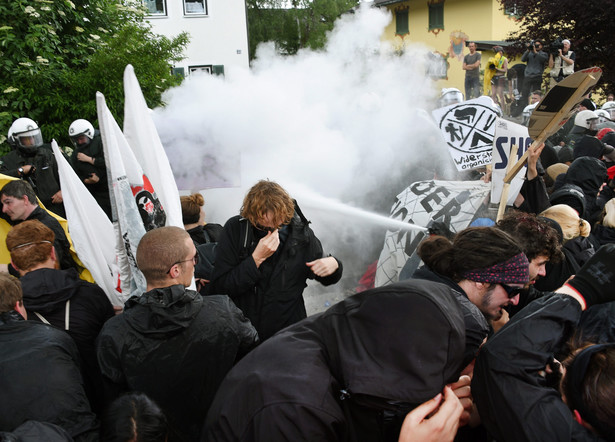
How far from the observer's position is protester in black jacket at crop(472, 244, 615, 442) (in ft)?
4.65

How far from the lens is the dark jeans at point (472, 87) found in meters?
14.0

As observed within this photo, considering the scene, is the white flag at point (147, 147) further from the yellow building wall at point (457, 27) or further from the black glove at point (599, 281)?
the yellow building wall at point (457, 27)

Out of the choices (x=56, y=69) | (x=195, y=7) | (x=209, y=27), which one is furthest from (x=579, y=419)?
(x=195, y=7)

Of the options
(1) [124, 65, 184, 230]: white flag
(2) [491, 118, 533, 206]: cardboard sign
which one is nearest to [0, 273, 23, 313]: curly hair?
(1) [124, 65, 184, 230]: white flag

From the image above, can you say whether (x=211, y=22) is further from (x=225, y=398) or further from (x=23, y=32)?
(x=225, y=398)

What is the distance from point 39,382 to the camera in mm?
1999

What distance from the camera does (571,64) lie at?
1242cm

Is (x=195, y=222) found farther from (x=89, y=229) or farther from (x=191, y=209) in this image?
(x=89, y=229)

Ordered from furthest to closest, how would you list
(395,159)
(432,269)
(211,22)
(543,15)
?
(211,22) < (543,15) < (395,159) < (432,269)

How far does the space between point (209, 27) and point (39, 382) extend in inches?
731

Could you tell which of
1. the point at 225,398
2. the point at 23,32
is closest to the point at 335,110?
the point at 23,32

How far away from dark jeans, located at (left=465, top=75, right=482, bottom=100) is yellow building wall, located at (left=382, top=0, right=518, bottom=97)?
960 cm

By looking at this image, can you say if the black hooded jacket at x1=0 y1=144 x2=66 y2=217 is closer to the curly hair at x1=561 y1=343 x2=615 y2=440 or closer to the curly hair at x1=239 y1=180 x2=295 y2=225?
the curly hair at x1=239 y1=180 x2=295 y2=225

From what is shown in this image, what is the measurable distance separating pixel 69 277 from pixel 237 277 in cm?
89
